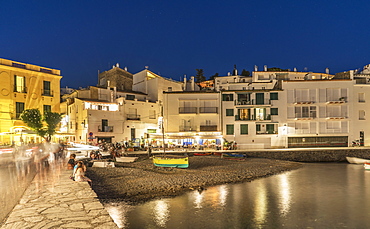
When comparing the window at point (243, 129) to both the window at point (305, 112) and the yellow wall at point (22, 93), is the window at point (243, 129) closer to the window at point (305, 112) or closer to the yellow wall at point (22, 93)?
the window at point (305, 112)

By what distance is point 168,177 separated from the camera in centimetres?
2364

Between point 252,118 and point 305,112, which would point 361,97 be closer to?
point 305,112

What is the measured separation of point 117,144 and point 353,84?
41.5 m

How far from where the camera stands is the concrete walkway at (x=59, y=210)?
272 inches

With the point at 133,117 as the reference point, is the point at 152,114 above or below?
above

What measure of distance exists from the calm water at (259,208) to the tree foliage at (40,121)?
21.3 meters

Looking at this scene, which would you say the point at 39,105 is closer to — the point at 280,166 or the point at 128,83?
the point at 128,83

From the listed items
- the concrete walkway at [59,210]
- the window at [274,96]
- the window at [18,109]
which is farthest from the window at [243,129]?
the concrete walkway at [59,210]

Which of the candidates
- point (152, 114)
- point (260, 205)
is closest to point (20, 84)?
point (152, 114)

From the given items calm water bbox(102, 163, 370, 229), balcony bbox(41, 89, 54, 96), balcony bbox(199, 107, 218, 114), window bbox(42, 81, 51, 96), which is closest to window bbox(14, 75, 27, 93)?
balcony bbox(41, 89, 54, 96)

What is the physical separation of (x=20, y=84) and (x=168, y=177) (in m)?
23.8

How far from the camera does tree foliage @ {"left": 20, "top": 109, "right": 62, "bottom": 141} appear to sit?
31641 mm

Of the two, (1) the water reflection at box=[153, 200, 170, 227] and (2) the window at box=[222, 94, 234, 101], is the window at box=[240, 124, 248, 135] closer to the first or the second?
(2) the window at box=[222, 94, 234, 101]

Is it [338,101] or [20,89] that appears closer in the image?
A: [20,89]
